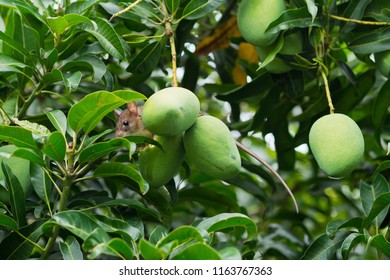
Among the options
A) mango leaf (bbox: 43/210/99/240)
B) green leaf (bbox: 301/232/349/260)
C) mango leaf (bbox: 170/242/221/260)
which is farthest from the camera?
green leaf (bbox: 301/232/349/260)

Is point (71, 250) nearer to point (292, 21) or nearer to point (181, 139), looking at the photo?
point (181, 139)

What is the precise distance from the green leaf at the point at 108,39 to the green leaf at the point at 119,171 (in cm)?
21

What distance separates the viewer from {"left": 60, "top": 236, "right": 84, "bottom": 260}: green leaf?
1062 mm

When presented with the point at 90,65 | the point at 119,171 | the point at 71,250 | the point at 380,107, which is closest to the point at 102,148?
the point at 119,171

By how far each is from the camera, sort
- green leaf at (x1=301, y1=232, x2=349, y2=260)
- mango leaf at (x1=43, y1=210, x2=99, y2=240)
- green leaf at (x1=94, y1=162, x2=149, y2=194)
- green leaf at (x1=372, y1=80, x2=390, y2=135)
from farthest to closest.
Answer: green leaf at (x1=372, y1=80, x2=390, y2=135) < green leaf at (x1=301, y1=232, x2=349, y2=260) < green leaf at (x1=94, y1=162, x2=149, y2=194) < mango leaf at (x1=43, y1=210, x2=99, y2=240)

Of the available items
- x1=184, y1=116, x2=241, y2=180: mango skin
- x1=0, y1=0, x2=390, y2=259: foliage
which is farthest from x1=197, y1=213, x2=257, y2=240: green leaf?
x1=184, y1=116, x2=241, y2=180: mango skin

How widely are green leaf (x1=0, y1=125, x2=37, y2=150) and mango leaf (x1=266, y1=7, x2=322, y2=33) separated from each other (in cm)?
45

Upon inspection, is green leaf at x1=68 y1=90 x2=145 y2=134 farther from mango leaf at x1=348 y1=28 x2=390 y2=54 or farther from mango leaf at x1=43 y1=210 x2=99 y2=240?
mango leaf at x1=348 y1=28 x2=390 y2=54

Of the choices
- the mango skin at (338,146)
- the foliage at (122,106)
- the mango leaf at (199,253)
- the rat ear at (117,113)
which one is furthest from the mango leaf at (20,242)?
the mango skin at (338,146)

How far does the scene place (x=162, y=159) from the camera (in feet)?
3.81

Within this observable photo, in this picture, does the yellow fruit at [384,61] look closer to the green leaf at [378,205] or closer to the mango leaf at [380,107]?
the mango leaf at [380,107]

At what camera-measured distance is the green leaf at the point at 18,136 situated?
1.07 metres

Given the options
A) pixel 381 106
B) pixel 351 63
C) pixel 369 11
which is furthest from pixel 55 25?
pixel 351 63

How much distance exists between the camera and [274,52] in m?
1.30
